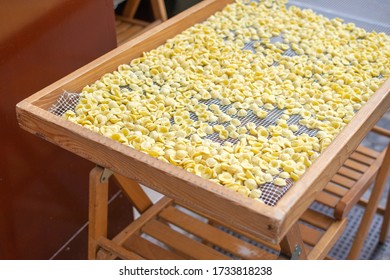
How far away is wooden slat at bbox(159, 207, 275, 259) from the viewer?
1.86m

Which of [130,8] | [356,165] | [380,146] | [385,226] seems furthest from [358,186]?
[130,8]

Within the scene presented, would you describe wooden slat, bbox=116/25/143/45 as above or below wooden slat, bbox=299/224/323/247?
above

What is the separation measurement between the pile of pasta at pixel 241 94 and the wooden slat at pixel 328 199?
1.61 feet

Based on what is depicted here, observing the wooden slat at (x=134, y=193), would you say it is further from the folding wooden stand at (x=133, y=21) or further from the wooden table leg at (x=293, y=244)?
the folding wooden stand at (x=133, y=21)

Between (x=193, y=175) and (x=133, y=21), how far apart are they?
66.3 inches

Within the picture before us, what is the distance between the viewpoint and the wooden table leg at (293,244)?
144 cm

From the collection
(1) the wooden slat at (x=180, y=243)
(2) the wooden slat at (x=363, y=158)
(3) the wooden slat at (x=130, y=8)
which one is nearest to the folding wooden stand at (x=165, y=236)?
(1) the wooden slat at (x=180, y=243)

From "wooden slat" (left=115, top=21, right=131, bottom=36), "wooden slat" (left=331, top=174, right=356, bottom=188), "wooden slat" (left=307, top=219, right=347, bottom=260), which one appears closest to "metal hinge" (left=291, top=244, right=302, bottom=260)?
"wooden slat" (left=307, top=219, right=347, bottom=260)

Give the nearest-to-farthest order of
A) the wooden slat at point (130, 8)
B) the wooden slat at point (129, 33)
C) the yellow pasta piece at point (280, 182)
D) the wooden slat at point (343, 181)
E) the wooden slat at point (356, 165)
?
the yellow pasta piece at point (280, 182) → the wooden slat at point (343, 181) → the wooden slat at point (356, 165) → the wooden slat at point (129, 33) → the wooden slat at point (130, 8)

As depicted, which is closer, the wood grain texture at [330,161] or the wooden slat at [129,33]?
the wood grain texture at [330,161]

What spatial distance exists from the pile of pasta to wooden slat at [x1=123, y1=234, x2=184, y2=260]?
0.49m

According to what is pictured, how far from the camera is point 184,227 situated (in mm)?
1937

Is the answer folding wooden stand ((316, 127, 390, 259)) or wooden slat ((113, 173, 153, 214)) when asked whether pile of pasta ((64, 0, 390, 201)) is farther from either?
folding wooden stand ((316, 127, 390, 259))

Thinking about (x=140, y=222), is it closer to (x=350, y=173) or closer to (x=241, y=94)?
(x=241, y=94)
